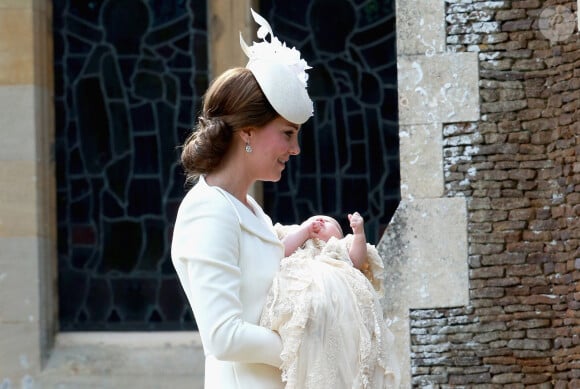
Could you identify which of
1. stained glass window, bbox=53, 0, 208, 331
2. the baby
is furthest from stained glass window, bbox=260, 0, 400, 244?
the baby

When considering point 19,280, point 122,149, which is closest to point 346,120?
point 122,149

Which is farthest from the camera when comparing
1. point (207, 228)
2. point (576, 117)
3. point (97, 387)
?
point (97, 387)

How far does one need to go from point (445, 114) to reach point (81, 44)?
2287mm

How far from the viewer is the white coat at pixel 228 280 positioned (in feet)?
11.8

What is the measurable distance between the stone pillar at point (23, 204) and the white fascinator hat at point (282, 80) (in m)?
4.14

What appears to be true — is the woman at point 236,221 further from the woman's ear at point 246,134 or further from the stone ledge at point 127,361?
the stone ledge at point 127,361

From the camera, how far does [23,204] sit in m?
7.85

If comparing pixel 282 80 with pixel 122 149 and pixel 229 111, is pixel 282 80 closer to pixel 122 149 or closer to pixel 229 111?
pixel 229 111

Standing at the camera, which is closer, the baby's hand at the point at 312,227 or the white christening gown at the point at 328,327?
the white christening gown at the point at 328,327

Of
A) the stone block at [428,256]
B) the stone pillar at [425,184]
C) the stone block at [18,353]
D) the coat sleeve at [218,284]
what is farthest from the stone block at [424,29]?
the coat sleeve at [218,284]

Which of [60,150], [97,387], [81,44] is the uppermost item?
[81,44]

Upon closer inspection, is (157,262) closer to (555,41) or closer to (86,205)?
(86,205)

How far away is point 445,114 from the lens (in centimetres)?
663

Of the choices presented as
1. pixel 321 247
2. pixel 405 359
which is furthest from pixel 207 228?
pixel 405 359
